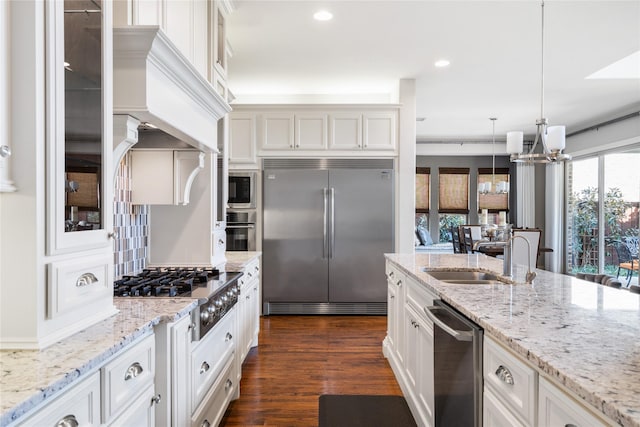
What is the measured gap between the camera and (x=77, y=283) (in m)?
1.22

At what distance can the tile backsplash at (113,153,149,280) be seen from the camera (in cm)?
224

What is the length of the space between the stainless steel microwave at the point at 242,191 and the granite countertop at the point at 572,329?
292cm

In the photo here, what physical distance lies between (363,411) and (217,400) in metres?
0.90

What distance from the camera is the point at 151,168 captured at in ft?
8.07

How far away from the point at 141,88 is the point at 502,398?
66.4 inches

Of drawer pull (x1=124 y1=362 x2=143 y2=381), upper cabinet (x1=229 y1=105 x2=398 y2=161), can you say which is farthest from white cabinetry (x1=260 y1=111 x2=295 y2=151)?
drawer pull (x1=124 y1=362 x2=143 y2=381)

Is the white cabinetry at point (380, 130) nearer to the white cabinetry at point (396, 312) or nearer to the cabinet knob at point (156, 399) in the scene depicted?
the white cabinetry at point (396, 312)

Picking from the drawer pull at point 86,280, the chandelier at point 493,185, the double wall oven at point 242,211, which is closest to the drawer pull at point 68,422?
the drawer pull at point 86,280

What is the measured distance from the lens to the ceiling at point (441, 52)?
310cm

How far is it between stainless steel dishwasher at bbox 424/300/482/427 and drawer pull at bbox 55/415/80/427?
3.84 feet

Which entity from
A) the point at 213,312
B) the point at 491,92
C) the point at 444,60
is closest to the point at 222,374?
the point at 213,312

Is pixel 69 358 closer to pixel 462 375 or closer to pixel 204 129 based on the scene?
pixel 462 375

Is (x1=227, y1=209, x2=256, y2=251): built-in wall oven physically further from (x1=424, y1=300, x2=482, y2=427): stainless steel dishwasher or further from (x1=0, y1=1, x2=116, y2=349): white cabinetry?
(x1=0, y1=1, x2=116, y2=349): white cabinetry

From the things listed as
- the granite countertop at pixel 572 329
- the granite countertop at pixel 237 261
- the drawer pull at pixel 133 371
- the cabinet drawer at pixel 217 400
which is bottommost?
the cabinet drawer at pixel 217 400
